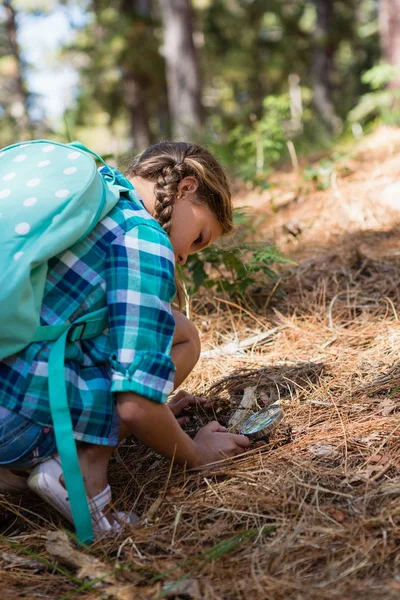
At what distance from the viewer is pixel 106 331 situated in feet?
5.24

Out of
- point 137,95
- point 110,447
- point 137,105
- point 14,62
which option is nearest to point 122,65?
point 137,95

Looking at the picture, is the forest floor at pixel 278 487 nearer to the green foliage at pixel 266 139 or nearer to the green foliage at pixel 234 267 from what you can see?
the green foliage at pixel 234 267

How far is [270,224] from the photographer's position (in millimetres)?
4027

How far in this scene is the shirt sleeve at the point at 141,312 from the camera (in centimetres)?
146

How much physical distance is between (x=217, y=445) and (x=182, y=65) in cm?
642

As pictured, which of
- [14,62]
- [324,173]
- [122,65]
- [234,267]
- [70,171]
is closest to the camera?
[70,171]

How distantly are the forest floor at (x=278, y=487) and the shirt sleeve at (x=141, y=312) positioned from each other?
1.22 ft

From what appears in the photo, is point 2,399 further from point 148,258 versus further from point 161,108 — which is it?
point 161,108

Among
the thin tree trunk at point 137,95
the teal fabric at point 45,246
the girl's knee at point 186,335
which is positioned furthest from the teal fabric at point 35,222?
the thin tree trunk at point 137,95

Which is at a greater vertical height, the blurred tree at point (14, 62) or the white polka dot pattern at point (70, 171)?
the white polka dot pattern at point (70, 171)

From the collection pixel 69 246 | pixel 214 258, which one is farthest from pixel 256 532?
pixel 214 258

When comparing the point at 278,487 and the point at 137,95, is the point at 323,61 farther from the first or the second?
the point at 278,487

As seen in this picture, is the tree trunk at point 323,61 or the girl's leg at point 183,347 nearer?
the girl's leg at point 183,347

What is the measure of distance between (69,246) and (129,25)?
9414 millimetres
